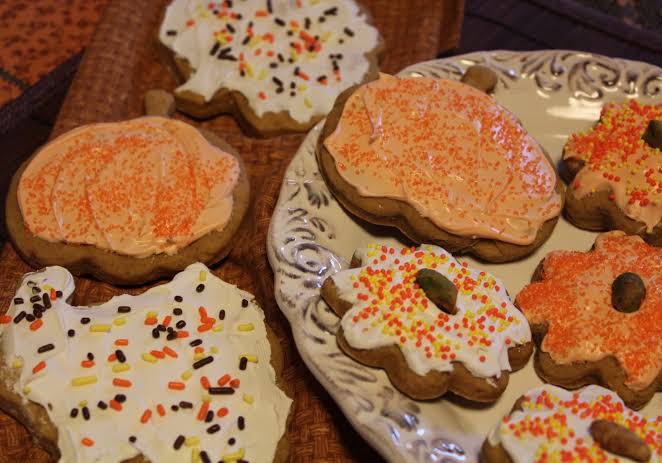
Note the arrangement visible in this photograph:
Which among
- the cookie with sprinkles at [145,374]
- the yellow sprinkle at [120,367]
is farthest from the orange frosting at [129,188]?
the yellow sprinkle at [120,367]

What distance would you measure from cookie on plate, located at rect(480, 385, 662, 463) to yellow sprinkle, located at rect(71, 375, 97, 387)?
1084mm

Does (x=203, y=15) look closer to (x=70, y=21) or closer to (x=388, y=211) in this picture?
(x=70, y=21)

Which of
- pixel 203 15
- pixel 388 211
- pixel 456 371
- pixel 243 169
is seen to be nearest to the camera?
pixel 456 371

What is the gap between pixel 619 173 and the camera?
7.39ft

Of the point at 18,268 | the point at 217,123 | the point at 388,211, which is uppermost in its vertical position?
the point at 388,211

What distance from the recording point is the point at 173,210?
92.9 inches

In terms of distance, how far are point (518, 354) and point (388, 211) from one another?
0.57 m

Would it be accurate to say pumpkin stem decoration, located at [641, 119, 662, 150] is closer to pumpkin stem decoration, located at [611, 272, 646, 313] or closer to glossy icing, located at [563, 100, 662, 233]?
glossy icing, located at [563, 100, 662, 233]

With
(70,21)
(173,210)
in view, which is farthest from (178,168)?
(70,21)

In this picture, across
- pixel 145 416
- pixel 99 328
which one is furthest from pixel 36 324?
pixel 145 416

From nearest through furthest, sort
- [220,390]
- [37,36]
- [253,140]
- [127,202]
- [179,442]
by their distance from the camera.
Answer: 1. [179,442]
2. [220,390]
3. [127,202]
4. [253,140]
5. [37,36]

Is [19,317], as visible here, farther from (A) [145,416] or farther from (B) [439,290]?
(B) [439,290]

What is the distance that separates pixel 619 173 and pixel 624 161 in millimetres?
45

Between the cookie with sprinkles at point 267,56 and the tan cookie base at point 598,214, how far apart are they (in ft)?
3.19
